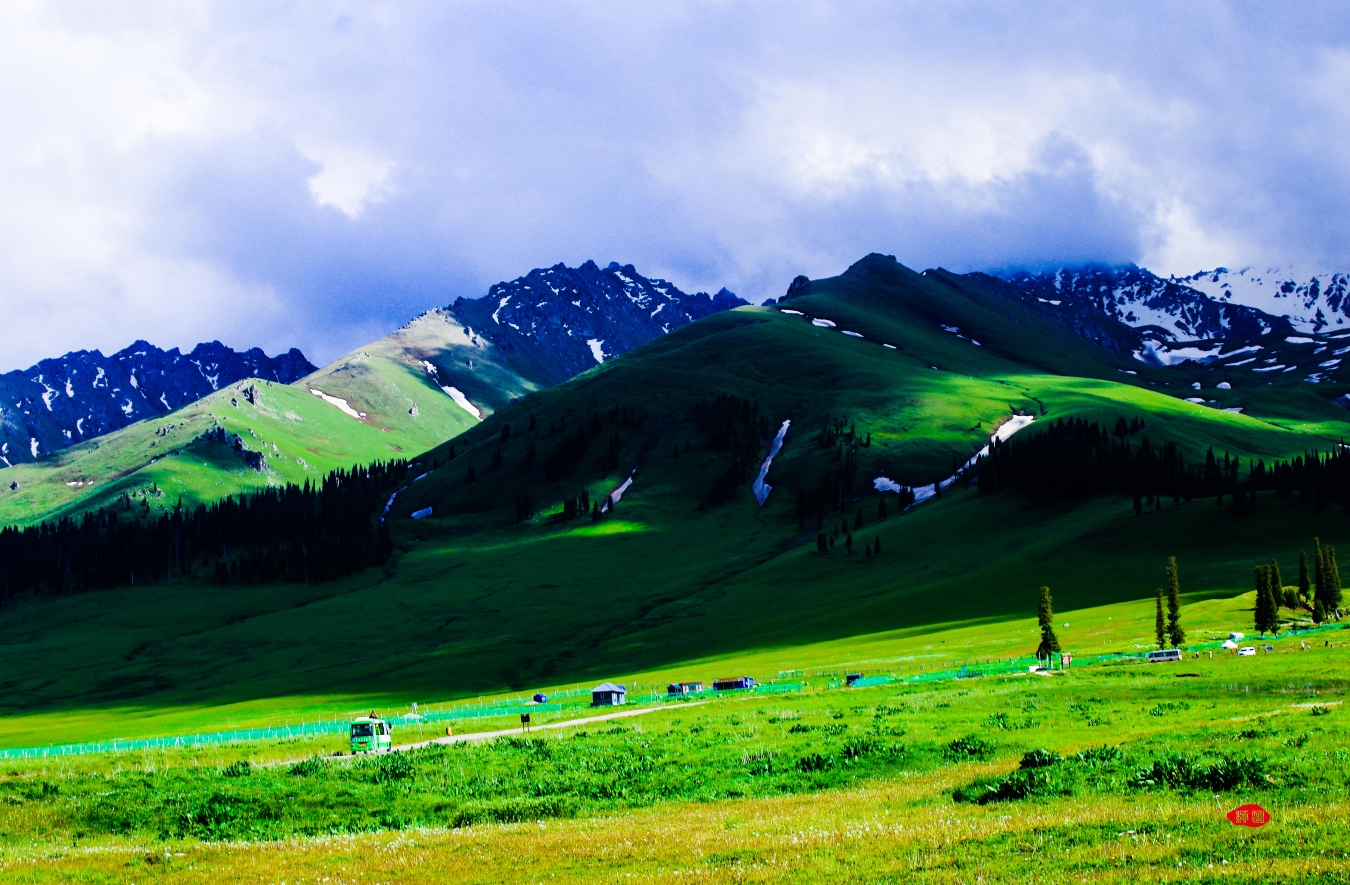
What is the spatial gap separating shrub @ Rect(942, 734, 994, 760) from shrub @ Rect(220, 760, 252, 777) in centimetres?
2634

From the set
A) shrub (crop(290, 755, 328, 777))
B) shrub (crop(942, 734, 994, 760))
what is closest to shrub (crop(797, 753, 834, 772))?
shrub (crop(942, 734, 994, 760))

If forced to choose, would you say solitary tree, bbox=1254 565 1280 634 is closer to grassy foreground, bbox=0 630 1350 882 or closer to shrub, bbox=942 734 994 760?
grassy foreground, bbox=0 630 1350 882

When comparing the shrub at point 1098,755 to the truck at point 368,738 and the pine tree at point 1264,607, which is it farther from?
the pine tree at point 1264,607

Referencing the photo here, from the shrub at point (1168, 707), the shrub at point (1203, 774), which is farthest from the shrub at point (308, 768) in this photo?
the shrub at point (1168, 707)

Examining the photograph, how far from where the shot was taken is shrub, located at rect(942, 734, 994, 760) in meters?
34.4

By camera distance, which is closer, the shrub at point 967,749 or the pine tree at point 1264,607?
the shrub at point 967,749

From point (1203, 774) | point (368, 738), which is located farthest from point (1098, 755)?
point (368, 738)

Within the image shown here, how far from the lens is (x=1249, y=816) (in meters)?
18.6

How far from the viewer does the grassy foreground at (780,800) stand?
18609 millimetres

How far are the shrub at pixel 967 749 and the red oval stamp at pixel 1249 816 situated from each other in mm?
15328

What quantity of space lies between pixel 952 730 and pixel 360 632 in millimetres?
157417

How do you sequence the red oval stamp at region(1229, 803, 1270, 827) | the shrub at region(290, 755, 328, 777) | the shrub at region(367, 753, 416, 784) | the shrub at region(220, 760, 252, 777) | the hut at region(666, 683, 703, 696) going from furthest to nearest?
the hut at region(666, 683, 703, 696)
the shrub at region(220, 760, 252, 777)
the shrub at region(290, 755, 328, 777)
the shrub at region(367, 753, 416, 784)
the red oval stamp at region(1229, 803, 1270, 827)

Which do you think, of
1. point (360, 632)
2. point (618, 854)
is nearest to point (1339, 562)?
point (618, 854)

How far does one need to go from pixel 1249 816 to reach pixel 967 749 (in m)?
17.0
